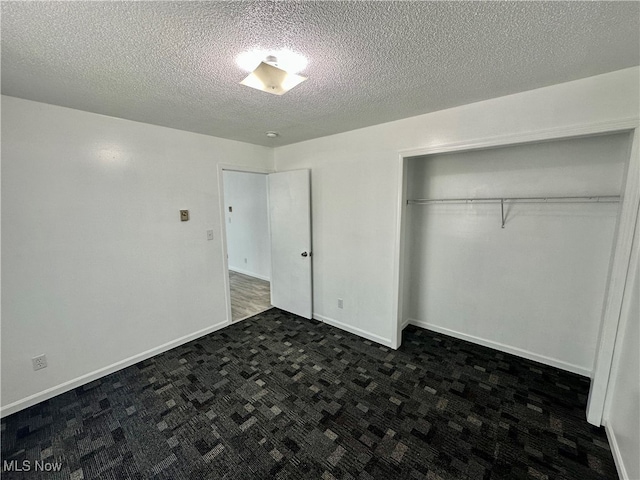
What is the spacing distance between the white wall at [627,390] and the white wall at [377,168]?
89 cm

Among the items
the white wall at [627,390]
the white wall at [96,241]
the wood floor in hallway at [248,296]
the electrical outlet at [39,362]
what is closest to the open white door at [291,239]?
the wood floor in hallway at [248,296]

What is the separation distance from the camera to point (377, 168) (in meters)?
2.76

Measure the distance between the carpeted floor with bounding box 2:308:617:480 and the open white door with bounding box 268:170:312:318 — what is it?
3.24 ft

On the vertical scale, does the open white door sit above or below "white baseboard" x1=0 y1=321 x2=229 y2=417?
above

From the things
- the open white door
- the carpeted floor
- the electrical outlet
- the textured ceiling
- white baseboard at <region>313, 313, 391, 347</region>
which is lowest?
the carpeted floor

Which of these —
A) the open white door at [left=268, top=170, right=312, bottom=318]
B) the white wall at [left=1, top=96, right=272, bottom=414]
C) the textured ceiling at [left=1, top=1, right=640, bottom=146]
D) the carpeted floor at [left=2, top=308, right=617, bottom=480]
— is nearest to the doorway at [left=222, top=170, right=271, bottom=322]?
the open white door at [left=268, top=170, right=312, bottom=318]

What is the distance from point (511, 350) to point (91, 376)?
4044 mm

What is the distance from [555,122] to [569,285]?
4.74 feet

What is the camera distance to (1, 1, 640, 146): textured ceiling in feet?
3.57

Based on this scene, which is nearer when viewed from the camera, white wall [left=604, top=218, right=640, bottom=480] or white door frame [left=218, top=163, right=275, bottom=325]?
white wall [left=604, top=218, right=640, bottom=480]

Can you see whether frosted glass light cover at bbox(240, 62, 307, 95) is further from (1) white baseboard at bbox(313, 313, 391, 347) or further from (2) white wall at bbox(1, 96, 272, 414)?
(1) white baseboard at bbox(313, 313, 391, 347)

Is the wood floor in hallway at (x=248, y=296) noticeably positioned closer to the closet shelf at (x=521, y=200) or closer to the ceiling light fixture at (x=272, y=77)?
the closet shelf at (x=521, y=200)

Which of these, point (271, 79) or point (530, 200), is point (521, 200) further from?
point (271, 79)

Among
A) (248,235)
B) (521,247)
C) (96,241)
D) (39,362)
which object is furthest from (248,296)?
(521,247)
